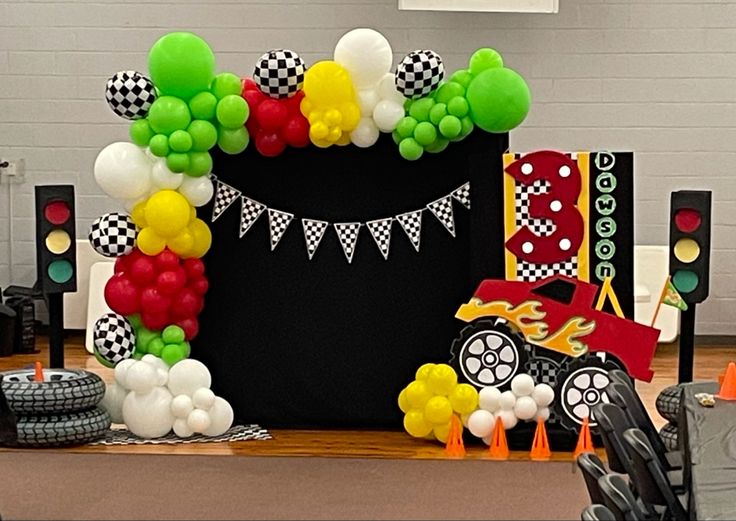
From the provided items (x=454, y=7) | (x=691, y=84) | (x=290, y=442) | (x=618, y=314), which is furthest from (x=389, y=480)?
(x=691, y=84)

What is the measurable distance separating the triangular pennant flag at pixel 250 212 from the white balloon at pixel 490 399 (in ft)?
4.23

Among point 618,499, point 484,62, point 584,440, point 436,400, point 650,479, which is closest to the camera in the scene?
point 618,499

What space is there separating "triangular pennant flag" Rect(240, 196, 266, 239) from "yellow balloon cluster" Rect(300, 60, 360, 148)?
423mm

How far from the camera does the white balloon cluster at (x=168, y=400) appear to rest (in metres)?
5.91

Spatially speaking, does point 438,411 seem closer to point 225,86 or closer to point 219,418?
point 219,418

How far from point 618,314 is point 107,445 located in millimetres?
2287

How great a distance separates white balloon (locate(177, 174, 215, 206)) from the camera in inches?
237

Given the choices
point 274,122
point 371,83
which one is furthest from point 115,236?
point 371,83

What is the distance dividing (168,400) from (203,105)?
51.3 inches

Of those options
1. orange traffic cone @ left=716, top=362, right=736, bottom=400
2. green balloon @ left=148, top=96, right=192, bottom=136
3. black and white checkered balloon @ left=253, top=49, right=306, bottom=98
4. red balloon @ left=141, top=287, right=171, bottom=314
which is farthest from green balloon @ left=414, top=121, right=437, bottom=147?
orange traffic cone @ left=716, top=362, right=736, bottom=400

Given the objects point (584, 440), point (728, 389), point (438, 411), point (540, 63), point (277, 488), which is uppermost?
point (540, 63)

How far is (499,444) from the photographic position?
5777 mm

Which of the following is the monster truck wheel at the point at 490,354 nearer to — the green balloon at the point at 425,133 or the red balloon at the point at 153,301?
the green balloon at the point at 425,133

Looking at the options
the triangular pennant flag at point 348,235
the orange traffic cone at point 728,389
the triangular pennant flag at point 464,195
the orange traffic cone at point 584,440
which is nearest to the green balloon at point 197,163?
the triangular pennant flag at point 348,235
